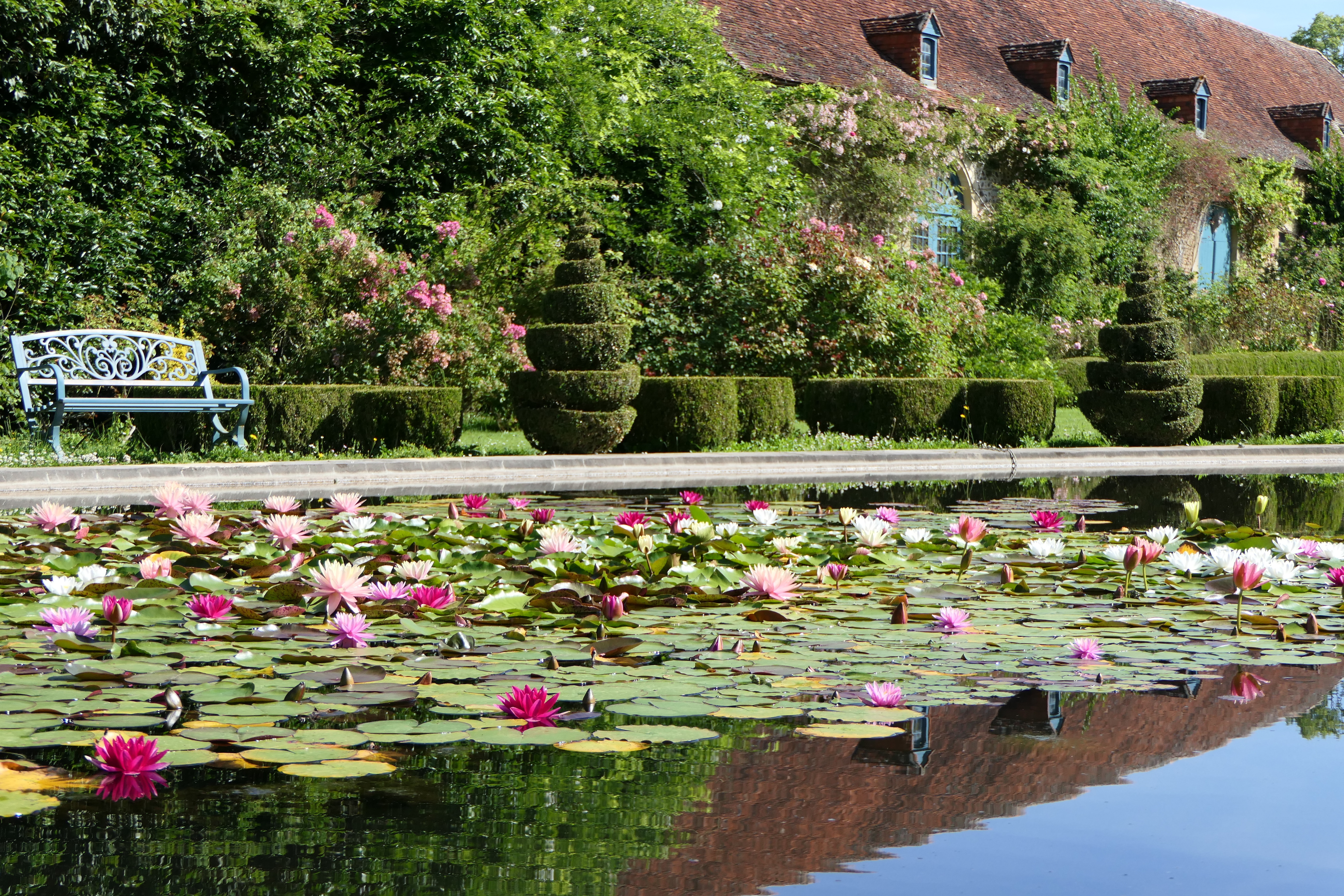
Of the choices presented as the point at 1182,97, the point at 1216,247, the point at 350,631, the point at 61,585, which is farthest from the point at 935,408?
the point at 1216,247

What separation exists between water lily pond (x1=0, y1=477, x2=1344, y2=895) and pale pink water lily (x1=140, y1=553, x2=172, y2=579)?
1 cm

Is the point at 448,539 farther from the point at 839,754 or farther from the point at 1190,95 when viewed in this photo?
the point at 1190,95

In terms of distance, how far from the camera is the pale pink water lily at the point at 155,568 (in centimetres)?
473

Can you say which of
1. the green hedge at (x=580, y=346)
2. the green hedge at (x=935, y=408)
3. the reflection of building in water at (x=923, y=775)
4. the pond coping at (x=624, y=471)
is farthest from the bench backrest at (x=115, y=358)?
the reflection of building in water at (x=923, y=775)

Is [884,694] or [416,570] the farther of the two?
[416,570]

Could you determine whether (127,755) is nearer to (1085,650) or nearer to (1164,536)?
(1085,650)

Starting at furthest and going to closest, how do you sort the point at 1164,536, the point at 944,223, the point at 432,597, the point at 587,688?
the point at 944,223 → the point at 1164,536 → the point at 432,597 → the point at 587,688

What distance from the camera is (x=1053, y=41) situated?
31781 mm

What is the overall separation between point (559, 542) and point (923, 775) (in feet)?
7.55

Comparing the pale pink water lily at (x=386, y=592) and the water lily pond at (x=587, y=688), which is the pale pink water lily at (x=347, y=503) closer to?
the water lily pond at (x=587, y=688)

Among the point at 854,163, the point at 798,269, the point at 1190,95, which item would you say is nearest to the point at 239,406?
the point at 798,269

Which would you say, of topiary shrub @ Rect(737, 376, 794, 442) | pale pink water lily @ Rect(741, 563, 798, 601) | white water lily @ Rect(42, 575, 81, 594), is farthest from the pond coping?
pale pink water lily @ Rect(741, 563, 798, 601)

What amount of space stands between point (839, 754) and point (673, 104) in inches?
780

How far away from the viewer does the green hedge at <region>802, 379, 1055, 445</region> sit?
52.8 feet
